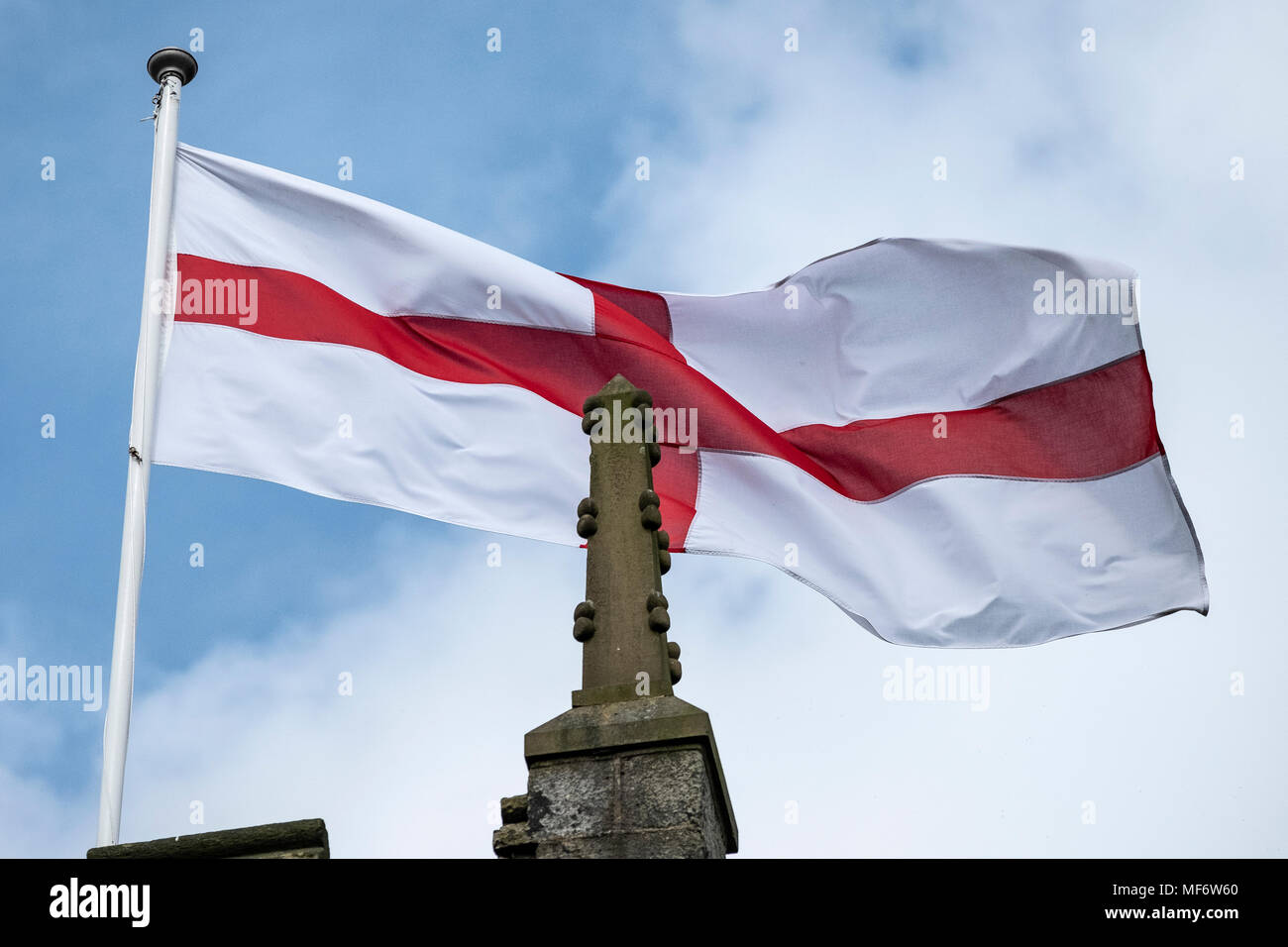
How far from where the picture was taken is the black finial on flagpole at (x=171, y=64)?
10.6 meters

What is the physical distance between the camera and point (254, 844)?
7.09 metres

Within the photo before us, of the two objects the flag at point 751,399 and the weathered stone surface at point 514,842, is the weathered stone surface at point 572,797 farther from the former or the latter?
the flag at point 751,399

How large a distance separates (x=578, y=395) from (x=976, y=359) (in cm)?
269

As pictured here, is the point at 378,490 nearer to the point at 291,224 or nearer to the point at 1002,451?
the point at 291,224

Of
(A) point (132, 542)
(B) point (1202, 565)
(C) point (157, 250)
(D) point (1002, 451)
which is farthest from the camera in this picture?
(D) point (1002, 451)

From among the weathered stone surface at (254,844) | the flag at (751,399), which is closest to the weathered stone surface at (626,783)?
the weathered stone surface at (254,844)

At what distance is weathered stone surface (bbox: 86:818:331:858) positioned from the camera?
7.03m

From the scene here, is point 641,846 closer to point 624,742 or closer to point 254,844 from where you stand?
point 624,742

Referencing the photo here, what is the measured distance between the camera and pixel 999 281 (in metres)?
12.3

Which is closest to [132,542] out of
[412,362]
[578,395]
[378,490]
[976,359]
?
[378,490]

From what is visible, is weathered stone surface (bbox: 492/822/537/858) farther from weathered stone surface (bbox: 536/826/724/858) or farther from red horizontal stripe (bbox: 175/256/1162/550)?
red horizontal stripe (bbox: 175/256/1162/550)

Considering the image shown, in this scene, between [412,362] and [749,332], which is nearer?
[412,362]

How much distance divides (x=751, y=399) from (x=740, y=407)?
0.58m
